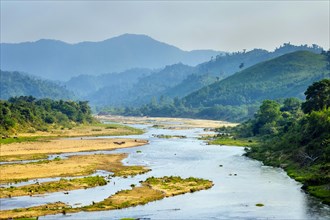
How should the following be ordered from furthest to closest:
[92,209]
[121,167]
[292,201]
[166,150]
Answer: [166,150] < [121,167] < [292,201] < [92,209]

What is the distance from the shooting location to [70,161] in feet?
335

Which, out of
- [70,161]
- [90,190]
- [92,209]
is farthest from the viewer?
[70,161]

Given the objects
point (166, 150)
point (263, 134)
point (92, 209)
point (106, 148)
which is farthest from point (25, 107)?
point (92, 209)

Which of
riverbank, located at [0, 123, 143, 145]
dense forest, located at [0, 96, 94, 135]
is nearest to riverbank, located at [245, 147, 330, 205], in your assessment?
riverbank, located at [0, 123, 143, 145]

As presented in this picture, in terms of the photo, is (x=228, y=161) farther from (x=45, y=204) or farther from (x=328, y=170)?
(x=45, y=204)

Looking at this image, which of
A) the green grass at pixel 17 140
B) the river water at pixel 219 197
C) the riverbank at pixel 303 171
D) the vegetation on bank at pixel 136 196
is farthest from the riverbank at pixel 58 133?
the vegetation on bank at pixel 136 196

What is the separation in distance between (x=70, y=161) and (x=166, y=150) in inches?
1270

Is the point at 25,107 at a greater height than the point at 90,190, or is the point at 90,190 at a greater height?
the point at 25,107

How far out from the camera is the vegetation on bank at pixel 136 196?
57500 mm

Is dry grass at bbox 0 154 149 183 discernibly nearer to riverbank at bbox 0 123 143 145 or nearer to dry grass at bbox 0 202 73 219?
dry grass at bbox 0 202 73 219

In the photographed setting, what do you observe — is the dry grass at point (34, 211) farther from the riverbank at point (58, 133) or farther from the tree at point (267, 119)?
the tree at point (267, 119)

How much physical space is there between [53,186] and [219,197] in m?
24.4

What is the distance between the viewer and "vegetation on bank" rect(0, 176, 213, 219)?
57500 millimetres

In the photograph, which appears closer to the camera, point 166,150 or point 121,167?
point 121,167
